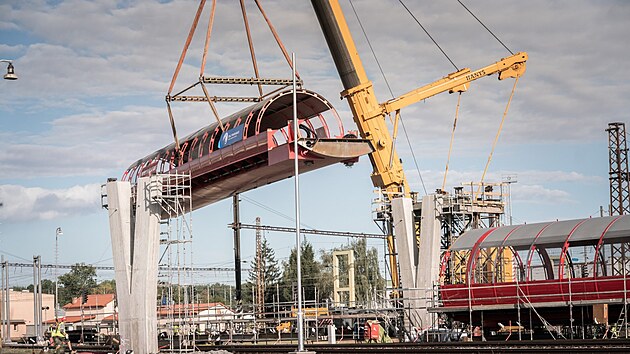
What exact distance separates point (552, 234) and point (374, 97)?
17.2 m

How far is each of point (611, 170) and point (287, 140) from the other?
51.6m

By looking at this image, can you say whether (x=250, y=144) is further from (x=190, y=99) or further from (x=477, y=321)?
(x=477, y=321)

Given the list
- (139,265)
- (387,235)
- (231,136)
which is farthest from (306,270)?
(231,136)

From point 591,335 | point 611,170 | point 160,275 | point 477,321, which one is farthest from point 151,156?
point 611,170

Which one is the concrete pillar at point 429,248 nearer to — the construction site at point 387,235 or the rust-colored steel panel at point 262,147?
the construction site at point 387,235

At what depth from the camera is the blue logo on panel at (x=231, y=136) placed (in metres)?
36.0

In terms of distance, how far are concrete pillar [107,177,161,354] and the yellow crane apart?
14.0 metres

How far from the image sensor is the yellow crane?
4791 cm

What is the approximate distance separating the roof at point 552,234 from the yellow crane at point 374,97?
401 inches

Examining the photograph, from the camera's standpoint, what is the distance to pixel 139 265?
39406 mm

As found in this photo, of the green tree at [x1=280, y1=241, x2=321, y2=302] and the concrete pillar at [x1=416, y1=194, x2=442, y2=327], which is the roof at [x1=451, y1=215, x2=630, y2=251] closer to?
the concrete pillar at [x1=416, y1=194, x2=442, y2=327]

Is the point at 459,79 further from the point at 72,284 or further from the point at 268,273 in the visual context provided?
the point at 72,284

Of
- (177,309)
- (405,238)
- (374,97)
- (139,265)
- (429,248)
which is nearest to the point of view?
(139,265)

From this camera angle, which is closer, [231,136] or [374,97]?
[231,136]
